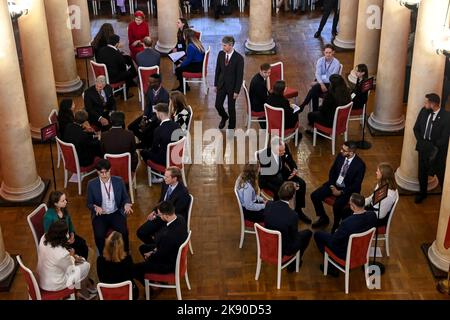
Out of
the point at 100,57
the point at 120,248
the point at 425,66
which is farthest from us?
the point at 100,57

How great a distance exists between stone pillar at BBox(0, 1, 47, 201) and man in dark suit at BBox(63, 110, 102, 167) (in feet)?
1.72

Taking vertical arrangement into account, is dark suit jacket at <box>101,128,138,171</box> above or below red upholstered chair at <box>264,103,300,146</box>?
above

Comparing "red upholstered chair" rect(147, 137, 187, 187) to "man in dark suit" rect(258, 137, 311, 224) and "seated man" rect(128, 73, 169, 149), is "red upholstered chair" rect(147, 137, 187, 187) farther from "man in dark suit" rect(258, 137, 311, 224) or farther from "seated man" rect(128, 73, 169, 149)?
"man in dark suit" rect(258, 137, 311, 224)

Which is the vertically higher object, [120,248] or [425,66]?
[425,66]

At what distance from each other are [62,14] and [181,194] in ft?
18.9

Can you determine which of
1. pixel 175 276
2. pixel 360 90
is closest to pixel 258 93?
pixel 360 90

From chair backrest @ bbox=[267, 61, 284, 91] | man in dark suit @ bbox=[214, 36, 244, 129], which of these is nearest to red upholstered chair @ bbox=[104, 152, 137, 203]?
man in dark suit @ bbox=[214, 36, 244, 129]

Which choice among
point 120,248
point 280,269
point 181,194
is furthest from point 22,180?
point 280,269

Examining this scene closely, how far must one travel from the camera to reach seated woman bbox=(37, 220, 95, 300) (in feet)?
23.8

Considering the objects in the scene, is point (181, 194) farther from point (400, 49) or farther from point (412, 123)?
point (400, 49)

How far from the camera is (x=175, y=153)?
31.8 feet
